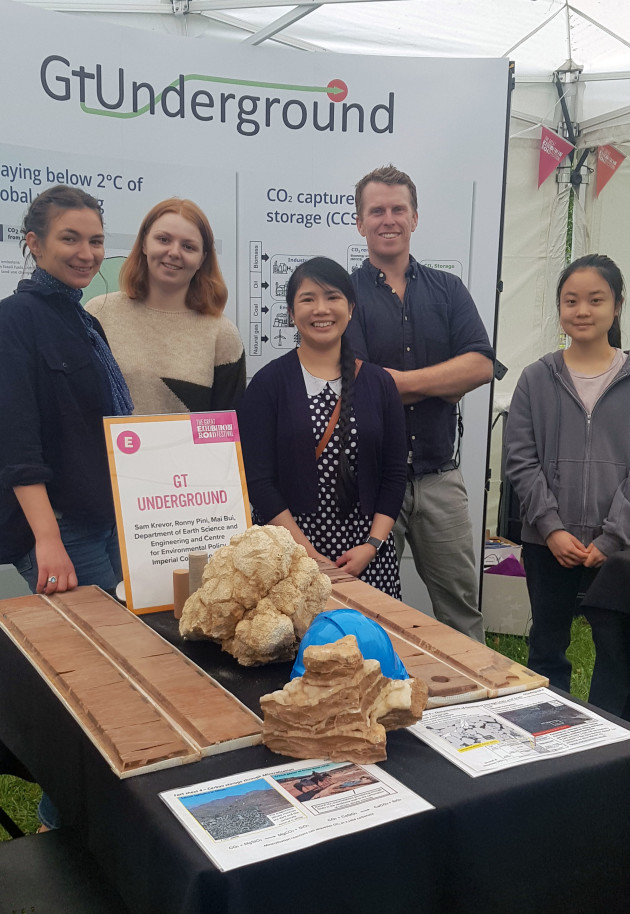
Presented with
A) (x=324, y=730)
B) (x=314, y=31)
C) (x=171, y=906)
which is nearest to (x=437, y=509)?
(x=324, y=730)

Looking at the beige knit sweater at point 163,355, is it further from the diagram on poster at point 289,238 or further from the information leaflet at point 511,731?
the information leaflet at point 511,731

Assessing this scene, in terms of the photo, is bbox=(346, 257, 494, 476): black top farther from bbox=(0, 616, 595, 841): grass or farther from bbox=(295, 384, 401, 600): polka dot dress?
bbox=(0, 616, 595, 841): grass

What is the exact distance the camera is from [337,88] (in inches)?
114

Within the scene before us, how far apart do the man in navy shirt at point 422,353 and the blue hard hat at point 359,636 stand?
159 cm

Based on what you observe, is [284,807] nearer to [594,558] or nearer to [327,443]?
[327,443]

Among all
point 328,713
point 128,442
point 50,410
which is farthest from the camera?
point 50,410

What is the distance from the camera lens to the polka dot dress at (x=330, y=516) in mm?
2188

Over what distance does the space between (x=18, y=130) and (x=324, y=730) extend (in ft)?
7.40

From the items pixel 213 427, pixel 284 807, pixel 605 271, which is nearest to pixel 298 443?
pixel 213 427

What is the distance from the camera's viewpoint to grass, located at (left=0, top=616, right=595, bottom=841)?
229cm

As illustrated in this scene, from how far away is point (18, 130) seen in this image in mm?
2541

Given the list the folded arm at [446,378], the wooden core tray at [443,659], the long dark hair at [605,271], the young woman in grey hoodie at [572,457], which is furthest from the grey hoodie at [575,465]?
the wooden core tray at [443,659]

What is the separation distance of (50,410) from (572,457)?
1.49 meters

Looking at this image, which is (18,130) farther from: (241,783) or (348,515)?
(241,783)
